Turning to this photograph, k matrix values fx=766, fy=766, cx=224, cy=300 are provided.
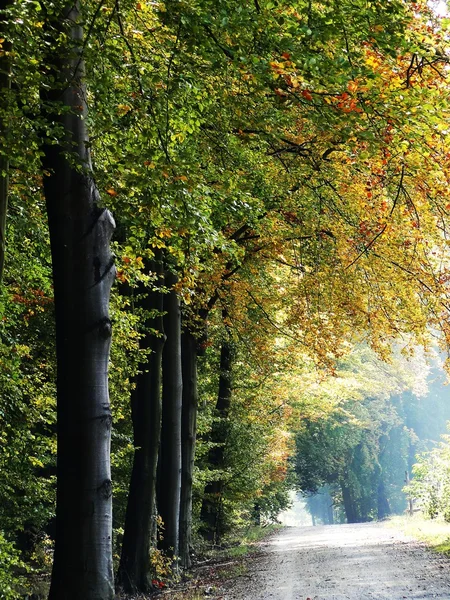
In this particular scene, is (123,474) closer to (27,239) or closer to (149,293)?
(149,293)

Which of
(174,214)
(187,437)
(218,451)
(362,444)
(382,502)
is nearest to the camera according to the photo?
(174,214)

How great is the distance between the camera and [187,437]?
18625 mm

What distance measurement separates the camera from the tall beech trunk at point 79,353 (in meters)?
6.36

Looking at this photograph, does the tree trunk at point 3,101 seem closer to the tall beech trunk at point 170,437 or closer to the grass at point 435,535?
the tall beech trunk at point 170,437

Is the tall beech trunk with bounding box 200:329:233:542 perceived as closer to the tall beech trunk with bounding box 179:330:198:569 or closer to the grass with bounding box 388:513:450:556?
the tall beech trunk with bounding box 179:330:198:569

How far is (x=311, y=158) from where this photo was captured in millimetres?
12695

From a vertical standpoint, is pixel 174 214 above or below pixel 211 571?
above

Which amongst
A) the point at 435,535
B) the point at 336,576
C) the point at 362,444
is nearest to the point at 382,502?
the point at 362,444

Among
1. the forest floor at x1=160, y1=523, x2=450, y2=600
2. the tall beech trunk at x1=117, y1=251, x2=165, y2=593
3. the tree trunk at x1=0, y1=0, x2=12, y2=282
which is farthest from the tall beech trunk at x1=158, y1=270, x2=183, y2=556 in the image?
the tree trunk at x1=0, y1=0, x2=12, y2=282

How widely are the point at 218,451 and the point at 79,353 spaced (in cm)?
1843

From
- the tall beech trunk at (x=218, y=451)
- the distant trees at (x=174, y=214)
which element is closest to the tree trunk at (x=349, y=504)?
the tall beech trunk at (x=218, y=451)

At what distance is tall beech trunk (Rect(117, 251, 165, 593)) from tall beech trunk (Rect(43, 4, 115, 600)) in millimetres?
6240

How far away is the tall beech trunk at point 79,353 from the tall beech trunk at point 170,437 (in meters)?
8.43

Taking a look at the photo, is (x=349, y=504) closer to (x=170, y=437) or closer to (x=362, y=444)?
(x=362, y=444)
